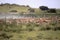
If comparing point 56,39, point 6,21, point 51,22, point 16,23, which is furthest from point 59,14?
point 6,21

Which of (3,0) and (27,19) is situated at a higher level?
(3,0)

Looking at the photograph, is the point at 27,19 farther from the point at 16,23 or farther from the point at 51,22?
the point at 51,22

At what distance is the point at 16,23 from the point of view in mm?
3920

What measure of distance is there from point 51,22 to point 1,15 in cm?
132

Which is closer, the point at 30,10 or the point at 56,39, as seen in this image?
the point at 56,39

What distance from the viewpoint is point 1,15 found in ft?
12.8

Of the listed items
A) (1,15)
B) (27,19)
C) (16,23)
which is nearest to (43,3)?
(27,19)

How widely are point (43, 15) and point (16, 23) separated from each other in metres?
0.74

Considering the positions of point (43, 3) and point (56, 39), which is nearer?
point (56, 39)

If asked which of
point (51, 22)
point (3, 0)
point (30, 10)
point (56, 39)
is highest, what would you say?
point (3, 0)

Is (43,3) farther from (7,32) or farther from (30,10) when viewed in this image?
(7,32)

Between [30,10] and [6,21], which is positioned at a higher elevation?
[30,10]

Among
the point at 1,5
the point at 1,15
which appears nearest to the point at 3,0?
the point at 1,5

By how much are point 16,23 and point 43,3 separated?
2.96ft
